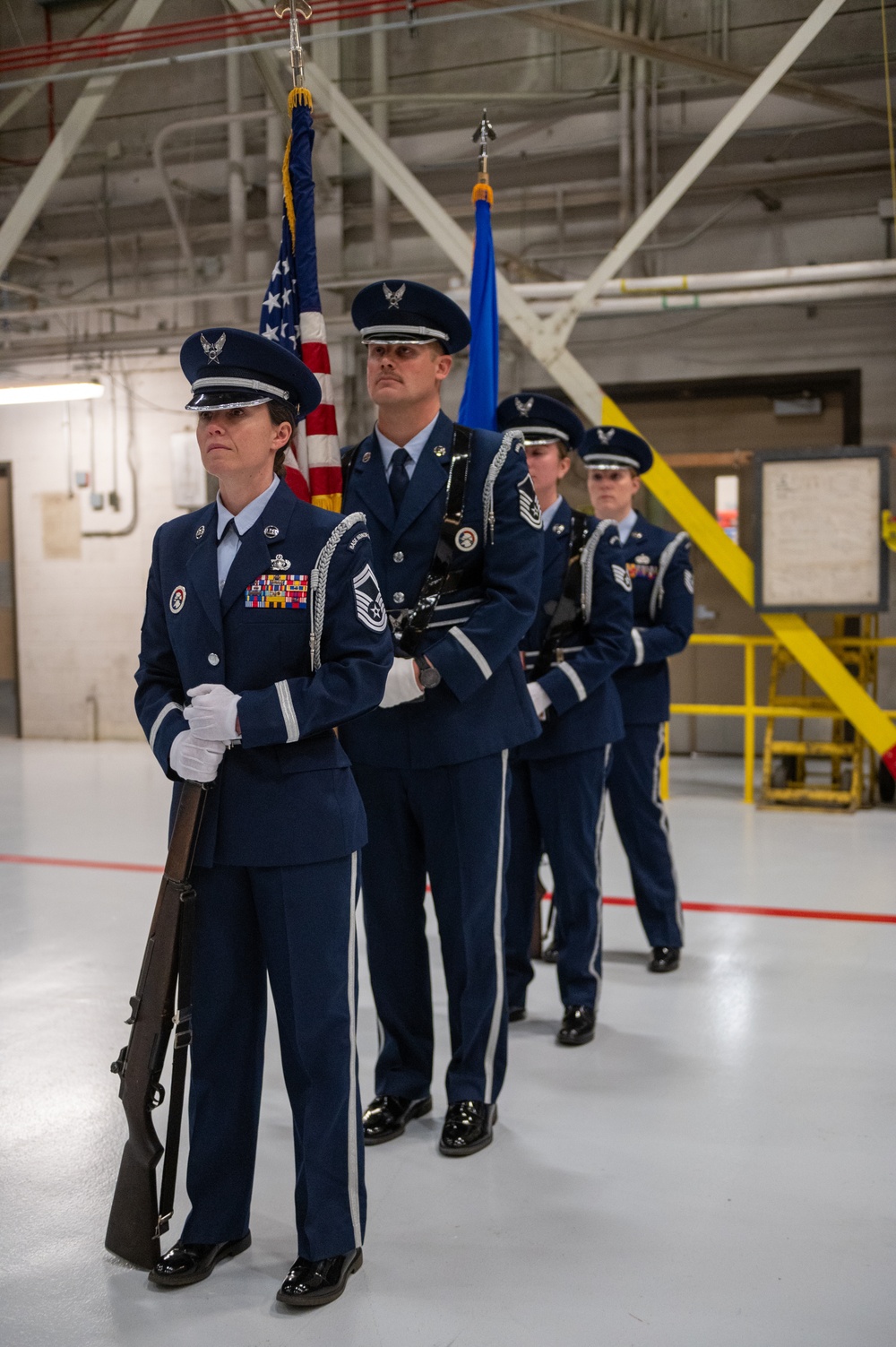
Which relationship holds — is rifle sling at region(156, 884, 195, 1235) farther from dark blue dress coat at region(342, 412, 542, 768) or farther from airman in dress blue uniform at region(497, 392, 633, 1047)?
airman in dress blue uniform at region(497, 392, 633, 1047)

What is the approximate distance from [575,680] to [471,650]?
0.86 meters

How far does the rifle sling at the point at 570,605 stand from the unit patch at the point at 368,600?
1.41 m

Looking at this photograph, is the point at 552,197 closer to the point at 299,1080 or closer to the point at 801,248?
the point at 801,248

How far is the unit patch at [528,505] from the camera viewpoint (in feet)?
8.91

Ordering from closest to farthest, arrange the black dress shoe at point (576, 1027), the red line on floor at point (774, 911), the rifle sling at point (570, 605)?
1. the black dress shoe at point (576, 1027)
2. the rifle sling at point (570, 605)
3. the red line on floor at point (774, 911)

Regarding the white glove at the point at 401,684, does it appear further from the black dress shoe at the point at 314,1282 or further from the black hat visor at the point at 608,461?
the black hat visor at the point at 608,461

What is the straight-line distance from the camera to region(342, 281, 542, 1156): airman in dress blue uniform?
264 centimetres

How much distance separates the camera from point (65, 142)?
22.9 feet

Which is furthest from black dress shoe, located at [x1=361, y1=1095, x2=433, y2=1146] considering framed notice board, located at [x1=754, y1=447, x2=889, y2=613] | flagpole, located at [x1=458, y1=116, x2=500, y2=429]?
framed notice board, located at [x1=754, y1=447, x2=889, y2=613]

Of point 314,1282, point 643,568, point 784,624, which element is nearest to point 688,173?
point 784,624

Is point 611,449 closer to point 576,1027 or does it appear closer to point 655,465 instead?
point 576,1027

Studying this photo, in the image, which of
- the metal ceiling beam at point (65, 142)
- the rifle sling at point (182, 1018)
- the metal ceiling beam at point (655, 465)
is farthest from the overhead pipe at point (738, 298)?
the rifle sling at point (182, 1018)

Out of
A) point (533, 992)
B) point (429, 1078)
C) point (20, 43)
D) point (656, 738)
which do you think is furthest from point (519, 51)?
point (429, 1078)

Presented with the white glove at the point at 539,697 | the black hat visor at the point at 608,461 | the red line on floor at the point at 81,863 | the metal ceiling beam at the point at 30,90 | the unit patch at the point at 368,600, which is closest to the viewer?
the unit patch at the point at 368,600
